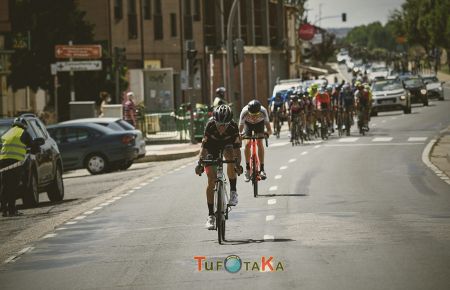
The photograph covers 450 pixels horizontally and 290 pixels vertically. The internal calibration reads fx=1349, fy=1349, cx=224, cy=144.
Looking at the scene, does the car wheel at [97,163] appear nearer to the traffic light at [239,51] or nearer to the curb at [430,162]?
the curb at [430,162]

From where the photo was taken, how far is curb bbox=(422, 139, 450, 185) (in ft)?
83.6

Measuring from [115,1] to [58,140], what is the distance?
36.1 meters

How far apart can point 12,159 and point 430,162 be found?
11485 millimetres

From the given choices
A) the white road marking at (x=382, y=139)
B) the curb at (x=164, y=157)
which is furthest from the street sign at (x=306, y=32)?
the curb at (x=164, y=157)

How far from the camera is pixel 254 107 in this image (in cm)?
2148

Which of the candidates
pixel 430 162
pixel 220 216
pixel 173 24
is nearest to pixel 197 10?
pixel 173 24

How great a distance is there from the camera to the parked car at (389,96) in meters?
60.4

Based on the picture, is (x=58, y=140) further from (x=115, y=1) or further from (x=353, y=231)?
(x=115, y=1)

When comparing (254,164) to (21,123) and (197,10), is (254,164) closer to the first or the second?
(21,123)

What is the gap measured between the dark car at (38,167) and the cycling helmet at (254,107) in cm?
381

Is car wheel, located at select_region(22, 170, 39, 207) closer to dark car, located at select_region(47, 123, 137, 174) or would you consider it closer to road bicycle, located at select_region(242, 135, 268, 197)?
road bicycle, located at select_region(242, 135, 268, 197)

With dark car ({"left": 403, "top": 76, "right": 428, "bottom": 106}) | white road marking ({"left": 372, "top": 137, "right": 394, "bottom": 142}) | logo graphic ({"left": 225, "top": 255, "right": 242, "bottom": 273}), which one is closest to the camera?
logo graphic ({"left": 225, "top": 255, "right": 242, "bottom": 273})

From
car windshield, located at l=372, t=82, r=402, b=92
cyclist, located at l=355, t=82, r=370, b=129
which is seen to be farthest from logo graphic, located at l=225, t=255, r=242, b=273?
car windshield, located at l=372, t=82, r=402, b=92

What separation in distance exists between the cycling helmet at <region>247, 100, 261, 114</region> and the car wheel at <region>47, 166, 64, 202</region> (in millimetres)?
4720
